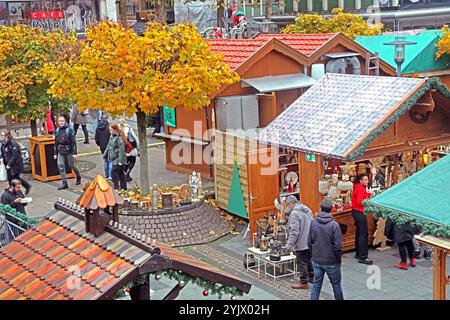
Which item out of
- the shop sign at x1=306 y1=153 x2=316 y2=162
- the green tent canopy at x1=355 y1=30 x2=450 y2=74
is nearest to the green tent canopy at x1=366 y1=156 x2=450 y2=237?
the shop sign at x1=306 y1=153 x2=316 y2=162

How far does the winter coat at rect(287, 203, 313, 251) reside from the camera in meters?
11.1

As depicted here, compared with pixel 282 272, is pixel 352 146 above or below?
above

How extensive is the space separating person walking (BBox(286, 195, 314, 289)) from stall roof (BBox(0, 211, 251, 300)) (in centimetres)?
470

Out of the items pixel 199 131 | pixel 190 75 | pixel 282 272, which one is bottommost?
pixel 282 272

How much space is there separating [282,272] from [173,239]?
2556 millimetres

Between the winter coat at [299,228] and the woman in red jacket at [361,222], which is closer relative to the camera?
the winter coat at [299,228]

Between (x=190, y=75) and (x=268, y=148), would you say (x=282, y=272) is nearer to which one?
(x=268, y=148)

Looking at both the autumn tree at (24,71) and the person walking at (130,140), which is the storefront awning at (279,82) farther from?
the autumn tree at (24,71)

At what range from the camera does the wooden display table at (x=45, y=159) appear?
731 inches

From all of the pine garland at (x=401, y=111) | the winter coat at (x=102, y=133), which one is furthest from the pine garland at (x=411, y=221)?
the winter coat at (x=102, y=133)

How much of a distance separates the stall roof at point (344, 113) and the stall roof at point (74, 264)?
20.3 ft

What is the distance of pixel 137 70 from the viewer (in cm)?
1345

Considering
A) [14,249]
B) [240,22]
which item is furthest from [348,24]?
[14,249]
